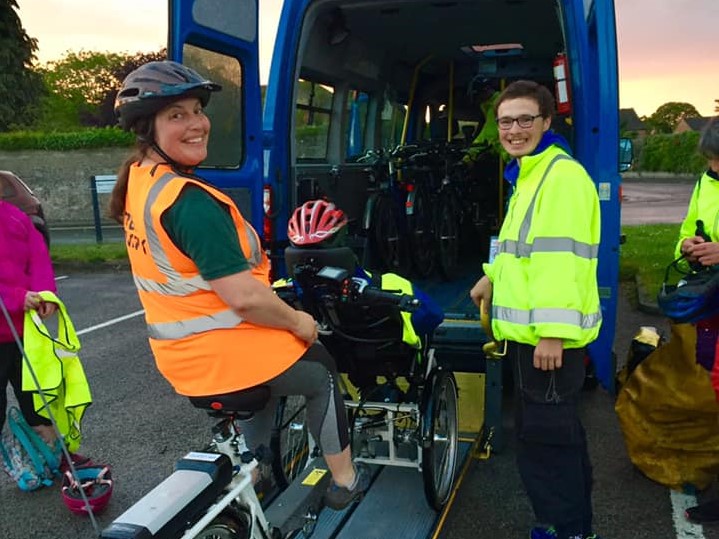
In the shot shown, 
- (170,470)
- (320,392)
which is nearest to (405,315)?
(320,392)

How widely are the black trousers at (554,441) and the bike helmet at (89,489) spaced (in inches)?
87.1

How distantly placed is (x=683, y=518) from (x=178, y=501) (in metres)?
2.59

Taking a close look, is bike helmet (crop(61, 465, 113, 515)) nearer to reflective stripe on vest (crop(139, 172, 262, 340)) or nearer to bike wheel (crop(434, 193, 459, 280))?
reflective stripe on vest (crop(139, 172, 262, 340))

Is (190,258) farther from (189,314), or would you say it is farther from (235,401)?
(235,401)

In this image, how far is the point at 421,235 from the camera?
6.84 metres

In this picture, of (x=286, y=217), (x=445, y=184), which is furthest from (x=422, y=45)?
(x=286, y=217)

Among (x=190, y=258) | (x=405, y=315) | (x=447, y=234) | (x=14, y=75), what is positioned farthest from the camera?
(x=14, y=75)

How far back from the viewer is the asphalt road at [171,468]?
342cm

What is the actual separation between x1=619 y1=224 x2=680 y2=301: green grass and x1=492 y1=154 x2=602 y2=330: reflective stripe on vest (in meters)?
5.04

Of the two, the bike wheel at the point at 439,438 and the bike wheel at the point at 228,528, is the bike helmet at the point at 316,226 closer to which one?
the bike wheel at the point at 439,438

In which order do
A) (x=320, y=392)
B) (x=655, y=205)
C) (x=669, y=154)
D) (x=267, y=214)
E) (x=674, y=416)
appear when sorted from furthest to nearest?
(x=669, y=154)
(x=655, y=205)
(x=267, y=214)
(x=674, y=416)
(x=320, y=392)

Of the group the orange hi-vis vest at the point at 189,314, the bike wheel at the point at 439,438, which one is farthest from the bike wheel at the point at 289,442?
the orange hi-vis vest at the point at 189,314

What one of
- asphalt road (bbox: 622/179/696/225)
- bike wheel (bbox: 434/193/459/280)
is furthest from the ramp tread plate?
asphalt road (bbox: 622/179/696/225)

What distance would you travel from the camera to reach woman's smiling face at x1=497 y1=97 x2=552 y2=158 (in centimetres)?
273
